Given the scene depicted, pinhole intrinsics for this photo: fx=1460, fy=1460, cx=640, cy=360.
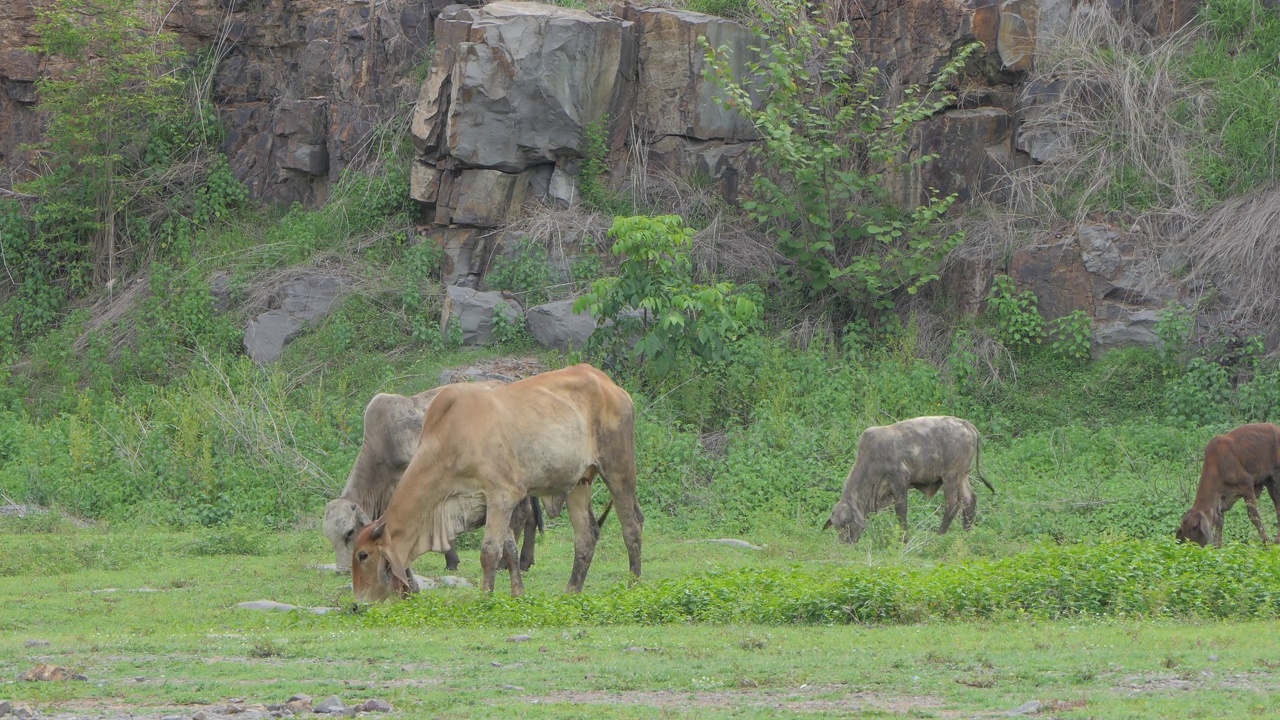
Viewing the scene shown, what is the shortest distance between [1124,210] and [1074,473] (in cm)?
563

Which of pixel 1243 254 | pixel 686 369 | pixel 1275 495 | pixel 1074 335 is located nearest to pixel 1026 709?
pixel 1275 495

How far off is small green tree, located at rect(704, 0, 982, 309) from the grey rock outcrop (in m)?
3.06

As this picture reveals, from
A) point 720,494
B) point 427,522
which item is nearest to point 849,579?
point 427,522

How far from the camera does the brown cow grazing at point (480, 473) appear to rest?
11.2 m

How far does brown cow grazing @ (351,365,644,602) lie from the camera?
11.2 metres

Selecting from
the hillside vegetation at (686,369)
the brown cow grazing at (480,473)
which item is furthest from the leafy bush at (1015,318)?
the brown cow grazing at (480,473)

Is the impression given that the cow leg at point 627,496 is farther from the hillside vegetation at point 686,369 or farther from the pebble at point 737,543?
the hillside vegetation at point 686,369

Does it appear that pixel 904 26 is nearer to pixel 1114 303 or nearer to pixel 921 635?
pixel 1114 303

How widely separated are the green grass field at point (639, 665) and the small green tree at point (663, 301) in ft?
26.2

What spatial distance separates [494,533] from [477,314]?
11029 mm

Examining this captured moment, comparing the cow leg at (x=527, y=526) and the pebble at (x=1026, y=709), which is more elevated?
the pebble at (x=1026, y=709)

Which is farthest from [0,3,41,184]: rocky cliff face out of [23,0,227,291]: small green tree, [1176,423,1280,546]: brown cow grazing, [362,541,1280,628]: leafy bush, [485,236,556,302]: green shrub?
[1176,423,1280,546]: brown cow grazing

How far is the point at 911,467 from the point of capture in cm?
1641

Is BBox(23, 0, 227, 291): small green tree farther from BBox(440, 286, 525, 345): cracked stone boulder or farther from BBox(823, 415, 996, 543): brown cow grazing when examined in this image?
BBox(823, 415, 996, 543): brown cow grazing
